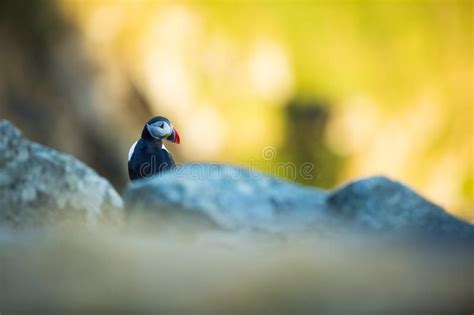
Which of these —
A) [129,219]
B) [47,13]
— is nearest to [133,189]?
[129,219]

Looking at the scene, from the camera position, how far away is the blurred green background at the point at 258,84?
751cm

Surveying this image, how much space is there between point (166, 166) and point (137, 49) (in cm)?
460

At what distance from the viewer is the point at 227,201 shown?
189 centimetres

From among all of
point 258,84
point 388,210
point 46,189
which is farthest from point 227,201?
point 258,84

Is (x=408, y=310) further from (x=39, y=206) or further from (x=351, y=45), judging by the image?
(x=351, y=45)

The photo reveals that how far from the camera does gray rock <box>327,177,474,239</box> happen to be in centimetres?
189

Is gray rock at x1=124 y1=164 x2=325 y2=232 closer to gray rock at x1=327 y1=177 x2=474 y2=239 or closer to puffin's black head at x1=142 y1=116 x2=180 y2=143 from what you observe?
gray rock at x1=327 y1=177 x2=474 y2=239

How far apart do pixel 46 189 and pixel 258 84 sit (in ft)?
17.5

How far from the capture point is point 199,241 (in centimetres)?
168

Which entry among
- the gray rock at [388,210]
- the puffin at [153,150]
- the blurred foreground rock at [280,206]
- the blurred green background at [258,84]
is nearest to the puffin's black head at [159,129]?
the puffin at [153,150]

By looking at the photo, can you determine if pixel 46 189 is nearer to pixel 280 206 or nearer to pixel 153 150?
pixel 280 206

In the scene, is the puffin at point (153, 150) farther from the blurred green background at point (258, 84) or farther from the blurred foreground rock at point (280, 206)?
the blurred green background at point (258, 84)

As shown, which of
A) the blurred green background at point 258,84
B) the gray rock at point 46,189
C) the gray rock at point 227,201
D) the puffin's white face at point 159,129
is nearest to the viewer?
the gray rock at point 227,201

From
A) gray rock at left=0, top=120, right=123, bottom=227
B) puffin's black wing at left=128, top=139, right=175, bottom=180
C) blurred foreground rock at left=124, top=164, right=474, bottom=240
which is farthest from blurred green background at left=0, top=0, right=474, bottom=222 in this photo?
blurred foreground rock at left=124, top=164, right=474, bottom=240
